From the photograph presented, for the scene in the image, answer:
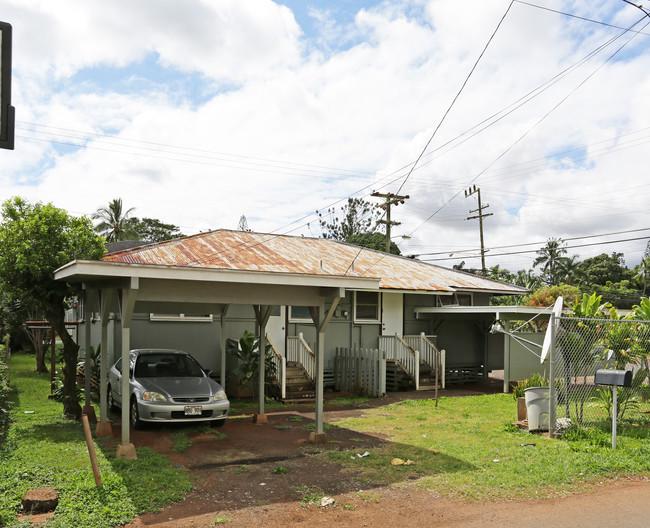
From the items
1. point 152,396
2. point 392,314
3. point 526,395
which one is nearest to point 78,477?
point 152,396

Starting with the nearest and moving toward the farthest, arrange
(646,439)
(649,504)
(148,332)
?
1. (649,504)
2. (646,439)
3. (148,332)

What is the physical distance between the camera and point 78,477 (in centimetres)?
677

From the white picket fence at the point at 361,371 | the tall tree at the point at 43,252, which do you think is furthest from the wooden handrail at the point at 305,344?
the tall tree at the point at 43,252

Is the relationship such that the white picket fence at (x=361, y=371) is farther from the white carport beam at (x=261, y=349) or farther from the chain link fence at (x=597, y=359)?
the chain link fence at (x=597, y=359)

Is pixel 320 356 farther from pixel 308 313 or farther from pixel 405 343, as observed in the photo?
pixel 405 343

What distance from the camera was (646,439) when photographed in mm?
9203

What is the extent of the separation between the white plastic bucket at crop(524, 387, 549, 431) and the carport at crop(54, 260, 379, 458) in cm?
362

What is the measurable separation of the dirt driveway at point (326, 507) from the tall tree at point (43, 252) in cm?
399

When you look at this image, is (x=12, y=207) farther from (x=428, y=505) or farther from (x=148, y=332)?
(x=428, y=505)

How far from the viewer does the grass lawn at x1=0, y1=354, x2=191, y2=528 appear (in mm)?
5758

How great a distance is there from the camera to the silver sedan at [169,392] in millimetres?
9891

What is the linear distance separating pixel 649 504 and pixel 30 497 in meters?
7.00

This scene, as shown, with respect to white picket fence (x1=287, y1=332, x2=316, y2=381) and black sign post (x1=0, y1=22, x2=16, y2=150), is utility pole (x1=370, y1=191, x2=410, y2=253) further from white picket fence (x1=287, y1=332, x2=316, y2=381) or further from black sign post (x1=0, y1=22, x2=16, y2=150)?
black sign post (x1=0, y1=22, x2=16, y2=150)

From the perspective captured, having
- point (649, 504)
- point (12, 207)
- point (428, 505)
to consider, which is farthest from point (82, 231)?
point (649, 504)
